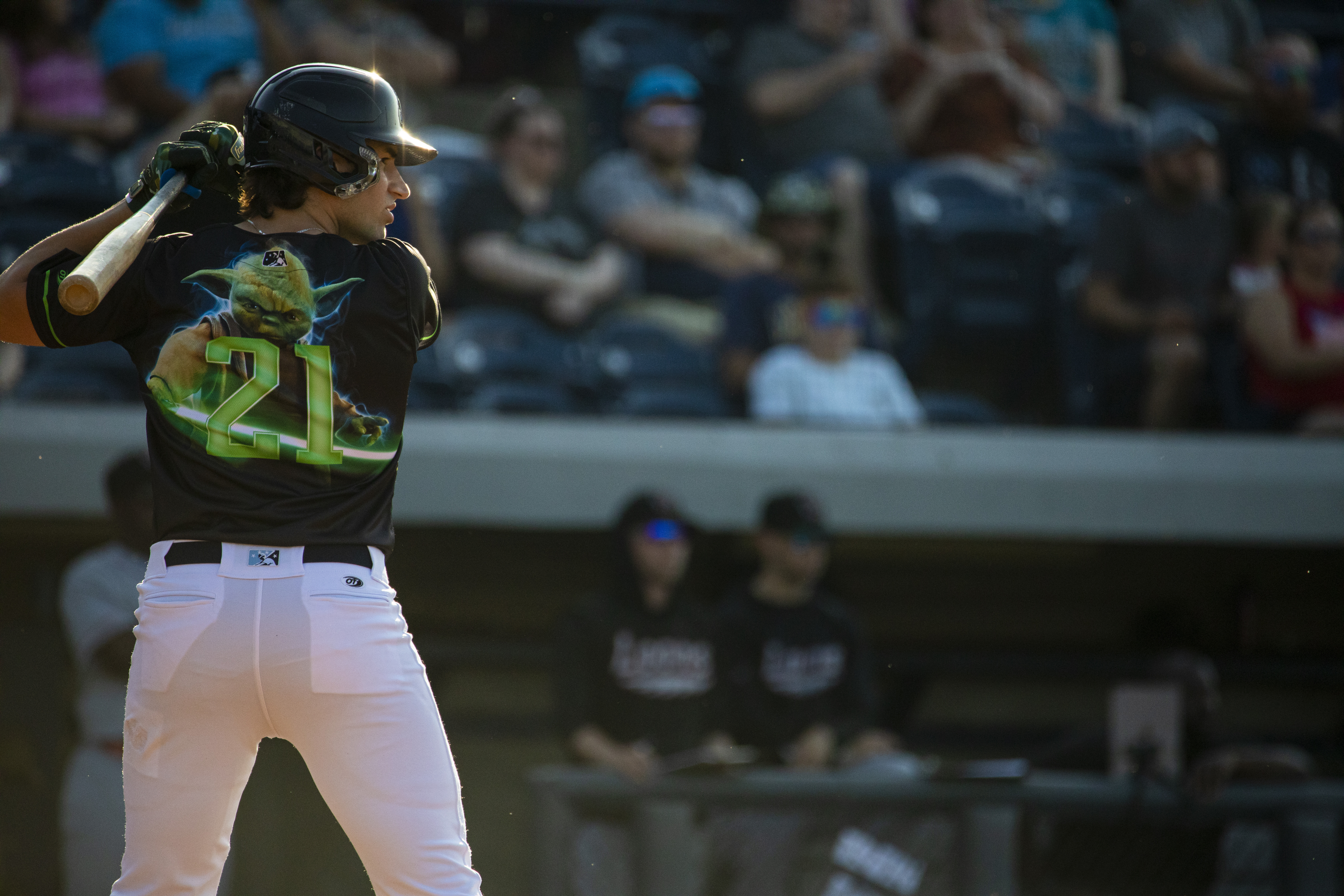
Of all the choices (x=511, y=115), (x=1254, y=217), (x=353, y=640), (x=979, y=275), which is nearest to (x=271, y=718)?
(x=353, y=640)

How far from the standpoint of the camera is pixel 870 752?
15.2 ft

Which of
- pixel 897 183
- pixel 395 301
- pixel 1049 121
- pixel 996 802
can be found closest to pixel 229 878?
pixel 996 802

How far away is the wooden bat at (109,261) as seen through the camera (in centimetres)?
187

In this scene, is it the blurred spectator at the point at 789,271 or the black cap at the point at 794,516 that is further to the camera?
the blurred spectator at the point at 789,271

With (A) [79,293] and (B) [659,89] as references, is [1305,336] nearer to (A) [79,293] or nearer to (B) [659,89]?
(B) [659,89]

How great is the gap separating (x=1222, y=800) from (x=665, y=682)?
1.76m

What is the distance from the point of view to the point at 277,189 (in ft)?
6.72

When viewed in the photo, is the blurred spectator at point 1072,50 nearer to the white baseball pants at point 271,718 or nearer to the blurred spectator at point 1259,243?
the blurred spectator at point 1259,243

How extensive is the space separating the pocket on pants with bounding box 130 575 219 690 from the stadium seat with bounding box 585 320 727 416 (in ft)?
12.0

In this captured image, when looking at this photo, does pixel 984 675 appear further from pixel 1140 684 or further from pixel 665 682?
pixel 665 682

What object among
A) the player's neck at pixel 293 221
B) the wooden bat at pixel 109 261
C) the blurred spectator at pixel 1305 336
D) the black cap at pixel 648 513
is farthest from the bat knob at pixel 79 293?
the blurred spectator at pixel 1305 336

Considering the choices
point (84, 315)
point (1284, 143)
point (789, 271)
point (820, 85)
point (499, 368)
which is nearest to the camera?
point (84, 315)

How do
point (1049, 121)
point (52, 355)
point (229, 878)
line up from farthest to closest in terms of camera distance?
1. point (1049, 121)
2. point (52, 355)
3. point (229, 878)

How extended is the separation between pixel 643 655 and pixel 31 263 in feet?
9.93
